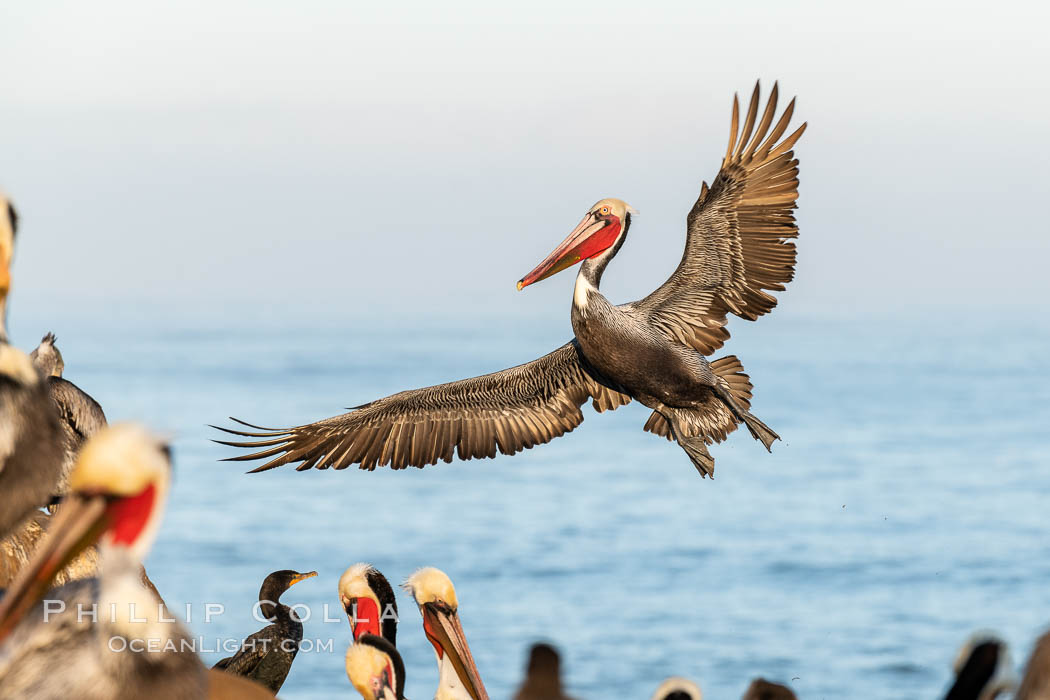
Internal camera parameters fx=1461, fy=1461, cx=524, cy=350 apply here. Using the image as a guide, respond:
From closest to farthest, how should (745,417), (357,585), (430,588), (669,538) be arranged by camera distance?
(357,585)
(430,588)
(745,417)
(669,538)

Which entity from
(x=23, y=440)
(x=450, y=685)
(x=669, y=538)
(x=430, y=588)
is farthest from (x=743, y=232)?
(x=669, y=538)

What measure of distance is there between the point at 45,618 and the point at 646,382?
4.52 metres

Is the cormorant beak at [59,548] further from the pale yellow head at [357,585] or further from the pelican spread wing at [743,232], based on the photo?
the pelican spread wing at [743,232]

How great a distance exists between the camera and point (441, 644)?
6820 mm

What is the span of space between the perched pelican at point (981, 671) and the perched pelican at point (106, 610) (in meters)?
2.23

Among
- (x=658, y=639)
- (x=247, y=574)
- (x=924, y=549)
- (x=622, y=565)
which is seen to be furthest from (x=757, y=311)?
(x=924, y=549)

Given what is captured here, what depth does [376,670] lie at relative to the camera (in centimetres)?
568

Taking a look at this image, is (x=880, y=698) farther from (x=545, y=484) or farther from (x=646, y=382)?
(x=545, y=484)

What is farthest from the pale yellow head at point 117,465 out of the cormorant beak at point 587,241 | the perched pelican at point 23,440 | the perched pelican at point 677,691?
the cormorant beak at point 587,241

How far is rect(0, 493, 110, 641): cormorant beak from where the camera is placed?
3.22m

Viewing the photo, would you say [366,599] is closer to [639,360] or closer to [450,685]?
[450,685]

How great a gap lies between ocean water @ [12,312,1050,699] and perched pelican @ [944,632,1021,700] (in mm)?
2480

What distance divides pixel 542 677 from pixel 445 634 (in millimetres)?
2049

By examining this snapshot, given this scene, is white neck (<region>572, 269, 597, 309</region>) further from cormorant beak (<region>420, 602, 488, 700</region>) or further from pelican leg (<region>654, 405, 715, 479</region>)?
cormorant beak (<region>420, 602, 488, 700</region>)
